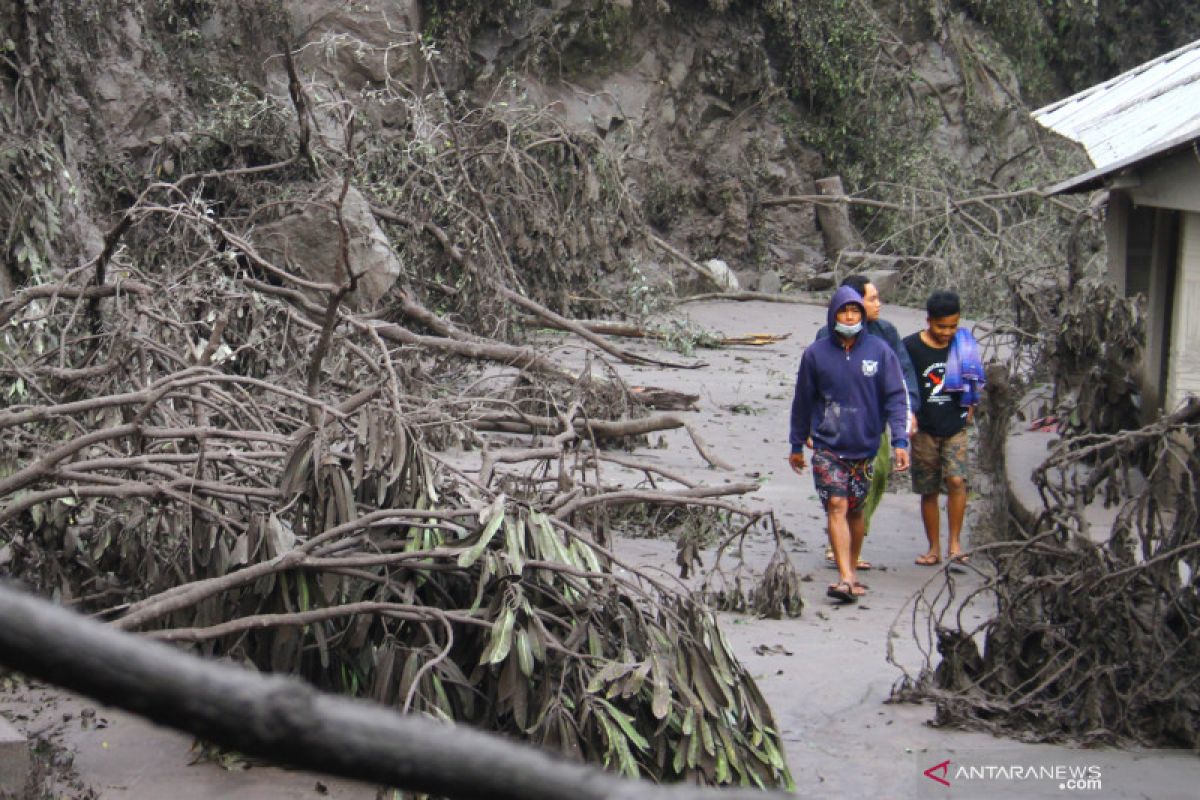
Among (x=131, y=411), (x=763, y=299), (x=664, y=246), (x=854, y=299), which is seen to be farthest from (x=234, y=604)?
(x=763, y=299)

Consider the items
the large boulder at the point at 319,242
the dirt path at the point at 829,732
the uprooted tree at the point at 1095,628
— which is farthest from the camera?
the large boulder at the point at 319,242

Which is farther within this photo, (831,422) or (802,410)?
(802,410)

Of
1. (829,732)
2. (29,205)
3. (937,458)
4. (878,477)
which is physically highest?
(29,205)

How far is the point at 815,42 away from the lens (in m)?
21.7

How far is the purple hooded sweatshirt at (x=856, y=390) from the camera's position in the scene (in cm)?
736

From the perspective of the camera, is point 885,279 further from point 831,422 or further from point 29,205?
point 29,205

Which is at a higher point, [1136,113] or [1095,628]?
[1136,113]

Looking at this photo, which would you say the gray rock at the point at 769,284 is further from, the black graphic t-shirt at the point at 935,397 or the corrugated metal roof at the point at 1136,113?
the black graphic t-shirt at the point at 935,397

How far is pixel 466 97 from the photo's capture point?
18.8 metres

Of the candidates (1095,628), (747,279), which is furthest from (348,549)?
(747,279)

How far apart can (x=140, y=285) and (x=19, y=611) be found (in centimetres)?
652

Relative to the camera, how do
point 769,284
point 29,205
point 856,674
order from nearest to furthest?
point 856,674, point 29,205, point 769,284

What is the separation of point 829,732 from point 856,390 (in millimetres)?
2363

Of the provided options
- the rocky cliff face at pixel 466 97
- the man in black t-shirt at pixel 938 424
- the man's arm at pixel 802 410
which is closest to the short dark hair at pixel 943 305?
the man in black t-shirt at pixel 938 424
